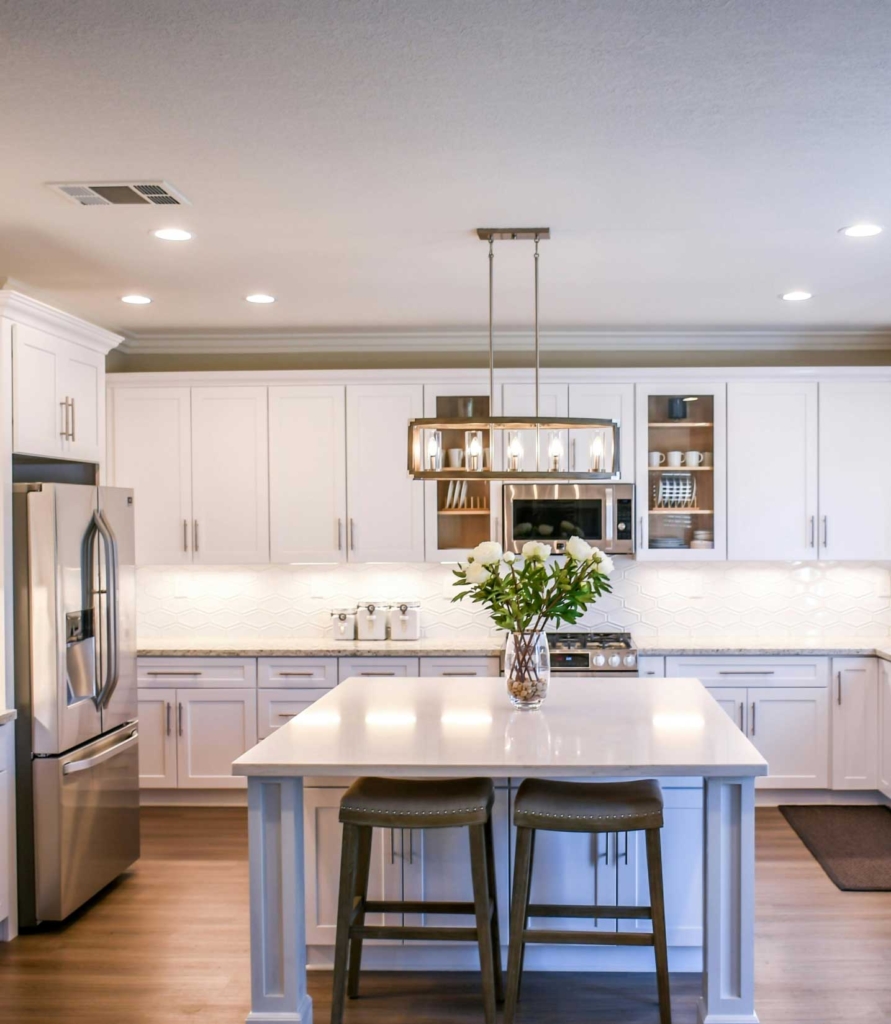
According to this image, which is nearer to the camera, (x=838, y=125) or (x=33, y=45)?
(x=33, y=45)

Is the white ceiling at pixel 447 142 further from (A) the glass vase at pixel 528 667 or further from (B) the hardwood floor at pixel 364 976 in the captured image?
(B) the hardwood floor at pixel 364 976

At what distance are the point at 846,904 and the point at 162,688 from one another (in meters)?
3.54

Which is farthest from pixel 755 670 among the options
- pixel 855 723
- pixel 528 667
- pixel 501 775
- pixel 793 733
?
pixel 501 775

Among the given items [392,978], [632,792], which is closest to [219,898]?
[392,978]

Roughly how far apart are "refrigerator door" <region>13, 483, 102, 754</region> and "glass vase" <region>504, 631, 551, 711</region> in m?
1.75

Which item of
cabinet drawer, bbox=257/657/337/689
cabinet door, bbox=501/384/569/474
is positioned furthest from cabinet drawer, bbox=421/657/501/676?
cabinet door, bbox=501/384/569/474

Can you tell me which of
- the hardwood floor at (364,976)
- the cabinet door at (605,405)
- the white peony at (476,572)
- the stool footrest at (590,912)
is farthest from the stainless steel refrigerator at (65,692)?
the cabinet door at (605,405)

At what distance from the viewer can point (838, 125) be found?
257 cm

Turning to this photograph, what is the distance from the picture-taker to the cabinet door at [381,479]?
5.43m

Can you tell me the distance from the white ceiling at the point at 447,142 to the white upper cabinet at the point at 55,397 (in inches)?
14.6

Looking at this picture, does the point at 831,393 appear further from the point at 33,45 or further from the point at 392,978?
the point at 33,45

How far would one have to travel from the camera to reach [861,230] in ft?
11.7

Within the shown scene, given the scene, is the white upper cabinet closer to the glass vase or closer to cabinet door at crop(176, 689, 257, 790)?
cabinet door at crop(176, 689, 257, 790)

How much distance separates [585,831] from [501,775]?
13.2 inches
